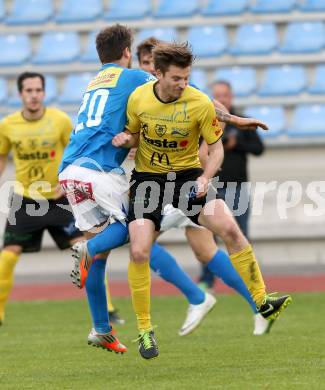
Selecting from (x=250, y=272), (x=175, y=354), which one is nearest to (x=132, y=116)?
(x=250, y=272)

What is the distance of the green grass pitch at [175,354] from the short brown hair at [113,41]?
79.6 inches

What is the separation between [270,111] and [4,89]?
3888 mm

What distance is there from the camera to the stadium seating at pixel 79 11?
15.5 meters

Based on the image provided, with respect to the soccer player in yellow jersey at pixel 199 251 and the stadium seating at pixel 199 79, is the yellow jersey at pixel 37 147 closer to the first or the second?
the soccer player in yellow jersey at pixel 199 251

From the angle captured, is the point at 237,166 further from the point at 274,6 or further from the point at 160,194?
the point at 160,194

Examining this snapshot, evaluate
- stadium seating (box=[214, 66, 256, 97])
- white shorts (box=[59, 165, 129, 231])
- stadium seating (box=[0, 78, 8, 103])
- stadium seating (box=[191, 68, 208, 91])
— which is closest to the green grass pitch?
white shorts (box=[59, 165, 129, 231])

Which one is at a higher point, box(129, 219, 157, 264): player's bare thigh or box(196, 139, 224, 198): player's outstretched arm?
box(196, 139, 224, 198): player's outstretched arm

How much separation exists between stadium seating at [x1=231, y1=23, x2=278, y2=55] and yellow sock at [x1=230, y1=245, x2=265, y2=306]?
8.32m

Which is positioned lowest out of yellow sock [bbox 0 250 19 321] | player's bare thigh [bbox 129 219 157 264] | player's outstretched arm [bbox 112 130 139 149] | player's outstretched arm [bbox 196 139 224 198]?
yellow sock [bbox 0 250 19 321]

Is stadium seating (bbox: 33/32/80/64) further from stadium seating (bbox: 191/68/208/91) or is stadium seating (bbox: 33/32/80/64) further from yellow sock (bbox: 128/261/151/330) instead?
yellow sock (bbox: 128/261/151/330)

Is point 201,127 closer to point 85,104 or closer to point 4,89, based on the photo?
point 85,104

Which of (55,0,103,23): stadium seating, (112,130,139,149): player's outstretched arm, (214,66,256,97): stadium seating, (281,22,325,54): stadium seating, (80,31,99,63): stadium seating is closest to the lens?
(112,130,139,149): player's outstretched arm

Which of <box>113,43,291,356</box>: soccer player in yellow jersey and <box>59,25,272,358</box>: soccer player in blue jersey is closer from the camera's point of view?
<box>113,43,291,356</box>: soccer player in yellow jersey

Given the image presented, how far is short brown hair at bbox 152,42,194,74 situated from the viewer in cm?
623
